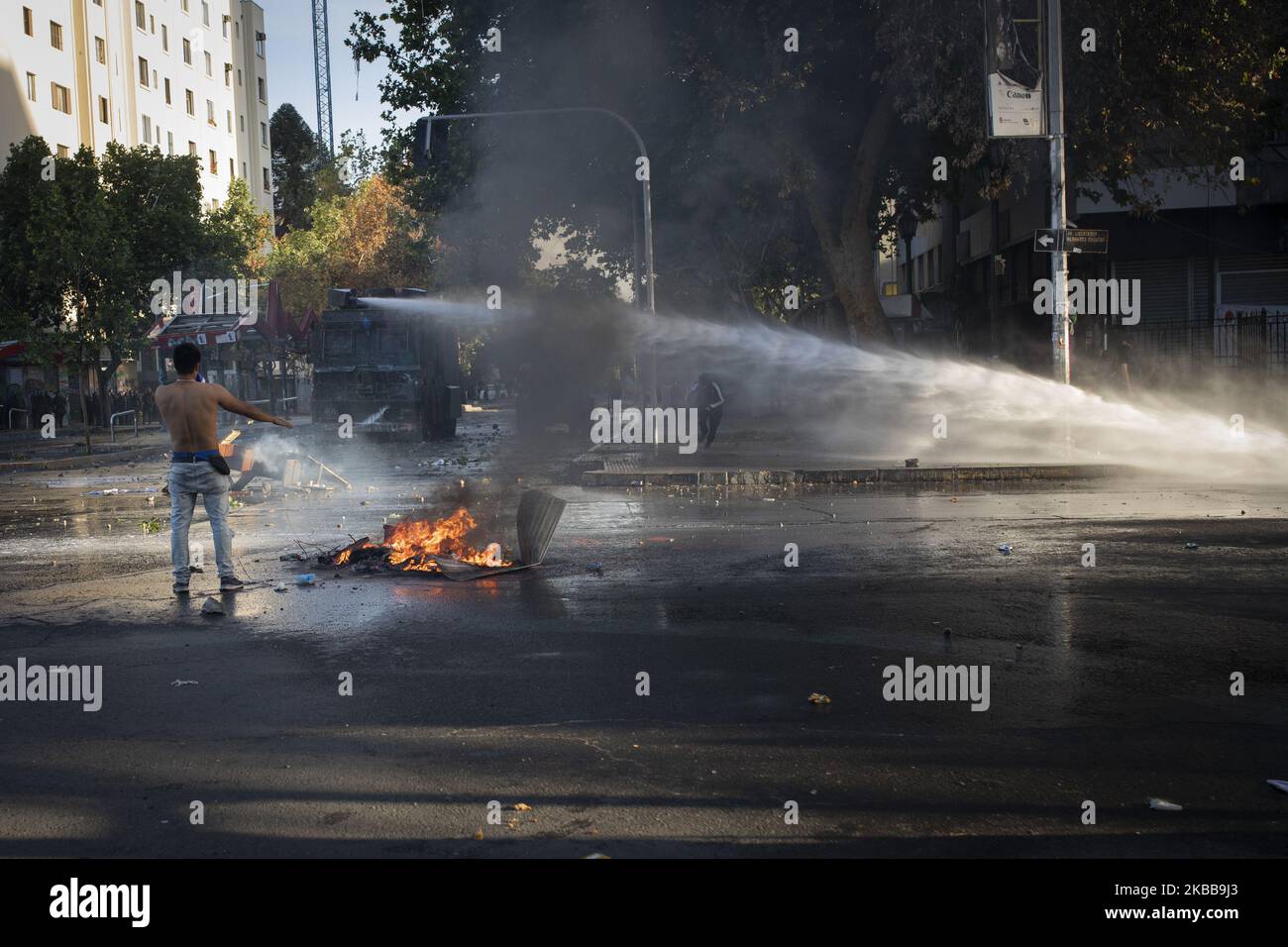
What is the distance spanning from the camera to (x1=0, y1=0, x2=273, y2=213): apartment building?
45188 millimetres

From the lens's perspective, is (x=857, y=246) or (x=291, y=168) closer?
(x=857, y=246)

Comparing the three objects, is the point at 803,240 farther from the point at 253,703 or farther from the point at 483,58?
the point at 253,703

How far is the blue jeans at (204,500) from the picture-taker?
29.2 feet

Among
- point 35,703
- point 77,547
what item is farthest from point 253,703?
point 77,547

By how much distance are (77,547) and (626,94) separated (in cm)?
1695

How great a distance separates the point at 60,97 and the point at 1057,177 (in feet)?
141

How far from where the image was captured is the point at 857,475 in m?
17.5

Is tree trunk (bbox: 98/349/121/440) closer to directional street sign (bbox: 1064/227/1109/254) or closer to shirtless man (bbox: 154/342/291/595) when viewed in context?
directional street sign (bbox: 1064/227/1109/254)

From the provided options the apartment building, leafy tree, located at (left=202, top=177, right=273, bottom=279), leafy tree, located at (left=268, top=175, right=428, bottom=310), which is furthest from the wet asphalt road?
leafy tree, located at (left=268, top=175, right=428, bottom=310)

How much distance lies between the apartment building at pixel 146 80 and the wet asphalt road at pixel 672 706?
4092 cm

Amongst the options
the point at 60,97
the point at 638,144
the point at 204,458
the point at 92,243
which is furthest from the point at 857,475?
the point at 60,97

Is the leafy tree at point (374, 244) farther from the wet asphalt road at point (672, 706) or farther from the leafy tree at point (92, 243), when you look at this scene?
the wet asphalt road at point (672, 706)

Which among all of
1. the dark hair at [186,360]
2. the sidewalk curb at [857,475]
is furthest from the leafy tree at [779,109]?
the dark hair at [186,360]

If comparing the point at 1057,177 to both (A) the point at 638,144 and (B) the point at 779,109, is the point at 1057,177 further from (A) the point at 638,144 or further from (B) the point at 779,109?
(A) the point at 638,144
